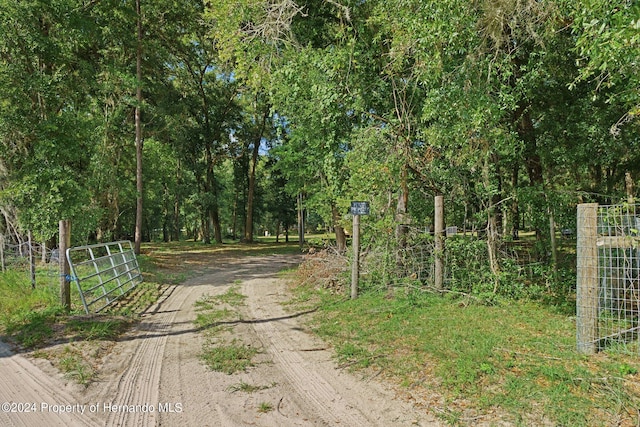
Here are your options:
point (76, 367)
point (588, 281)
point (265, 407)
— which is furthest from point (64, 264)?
point (588, 281)

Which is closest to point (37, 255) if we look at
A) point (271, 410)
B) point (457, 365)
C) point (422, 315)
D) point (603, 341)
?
point (271, 410)

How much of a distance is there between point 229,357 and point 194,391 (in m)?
0.87

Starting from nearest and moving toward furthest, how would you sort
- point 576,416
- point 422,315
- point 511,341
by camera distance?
point 576,416 < point 511,341 < point 422,315

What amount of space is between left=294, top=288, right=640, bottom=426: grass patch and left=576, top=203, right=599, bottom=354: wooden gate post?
193mm

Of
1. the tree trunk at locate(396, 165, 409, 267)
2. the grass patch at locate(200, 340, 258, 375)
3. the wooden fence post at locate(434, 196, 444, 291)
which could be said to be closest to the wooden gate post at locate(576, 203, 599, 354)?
the wooden fence post at locate(434, 196, 444, 291)

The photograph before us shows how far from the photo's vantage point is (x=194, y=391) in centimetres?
363

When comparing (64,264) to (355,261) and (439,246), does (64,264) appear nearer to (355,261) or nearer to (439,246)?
(355,261)

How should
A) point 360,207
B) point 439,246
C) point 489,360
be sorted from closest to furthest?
point 489,360 → point 439,246 → point 360,207

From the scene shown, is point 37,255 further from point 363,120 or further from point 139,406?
point 363,120

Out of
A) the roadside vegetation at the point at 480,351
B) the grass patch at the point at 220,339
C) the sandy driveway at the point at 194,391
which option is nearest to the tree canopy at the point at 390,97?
the roadside vegetation at the point at 480,351

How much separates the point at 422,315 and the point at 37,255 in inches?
347

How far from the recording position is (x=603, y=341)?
424cm

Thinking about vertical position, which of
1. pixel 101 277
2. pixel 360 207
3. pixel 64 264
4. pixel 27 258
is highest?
pixel 360 207

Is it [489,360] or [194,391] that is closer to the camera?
[194,391]
